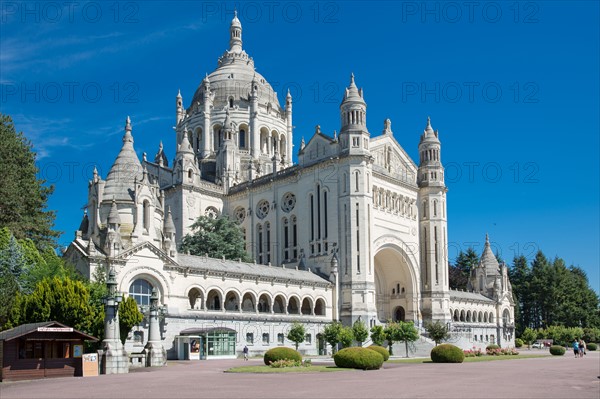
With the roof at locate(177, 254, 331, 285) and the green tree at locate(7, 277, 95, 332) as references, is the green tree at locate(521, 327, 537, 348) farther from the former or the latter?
the green tree at locate(7, 277, 95, 332)

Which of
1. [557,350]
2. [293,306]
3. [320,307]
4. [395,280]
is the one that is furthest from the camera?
[395,280]

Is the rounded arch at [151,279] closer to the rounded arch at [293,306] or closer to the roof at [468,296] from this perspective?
the rounded arch at [293,306]

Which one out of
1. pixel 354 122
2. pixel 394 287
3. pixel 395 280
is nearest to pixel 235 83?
pixel 354 122

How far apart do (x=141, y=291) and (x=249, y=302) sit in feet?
52.9

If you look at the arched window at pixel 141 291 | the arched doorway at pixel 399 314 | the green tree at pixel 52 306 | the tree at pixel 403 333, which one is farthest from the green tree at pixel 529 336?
the green tree at pixel 52 306

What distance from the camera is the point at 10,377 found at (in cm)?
3616

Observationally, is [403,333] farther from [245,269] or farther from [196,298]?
[196,298]

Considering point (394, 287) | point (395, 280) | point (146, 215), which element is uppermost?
point (146, 215)

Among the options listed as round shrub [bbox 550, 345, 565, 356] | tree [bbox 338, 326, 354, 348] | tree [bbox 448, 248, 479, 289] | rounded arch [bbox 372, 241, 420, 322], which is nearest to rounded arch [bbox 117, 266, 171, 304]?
tree [bbox 338, 326, 354, 348]

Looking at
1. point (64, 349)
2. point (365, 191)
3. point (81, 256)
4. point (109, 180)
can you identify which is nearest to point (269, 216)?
point (365, 191)

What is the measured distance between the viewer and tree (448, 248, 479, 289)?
418 feet

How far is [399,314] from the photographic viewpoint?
295ft

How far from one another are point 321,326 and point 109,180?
2580 cm

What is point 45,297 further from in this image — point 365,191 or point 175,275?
point 365,191
